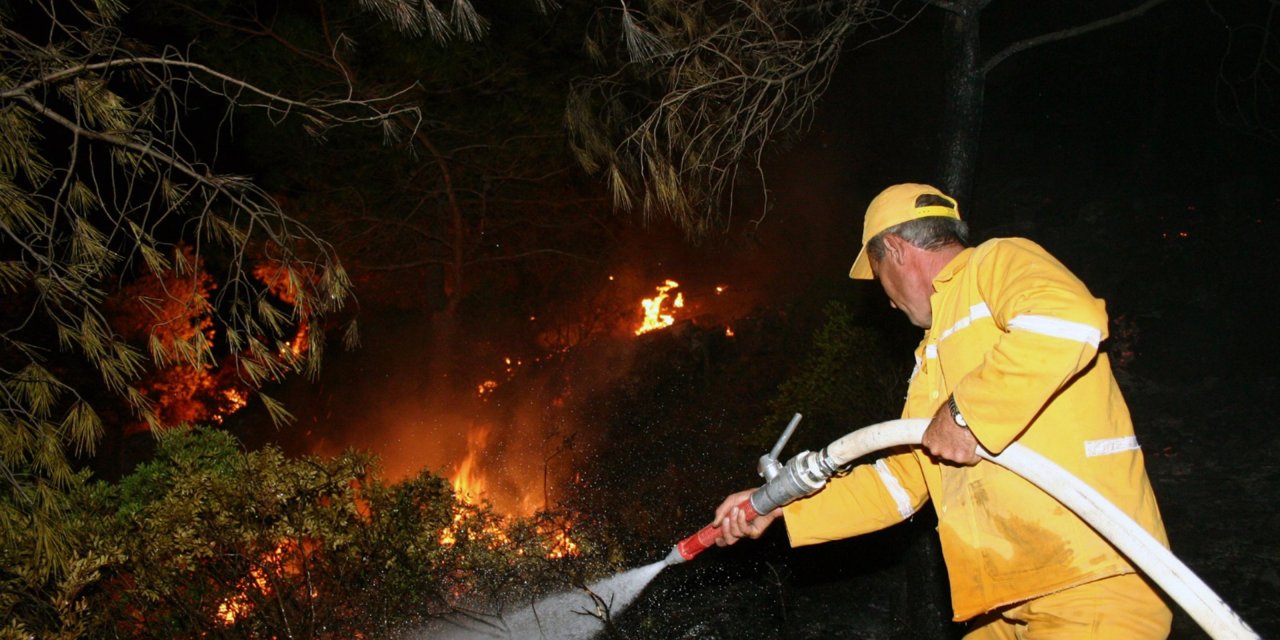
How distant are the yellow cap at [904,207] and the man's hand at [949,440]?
0.54 m

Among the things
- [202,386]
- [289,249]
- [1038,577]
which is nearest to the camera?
[1038,577]

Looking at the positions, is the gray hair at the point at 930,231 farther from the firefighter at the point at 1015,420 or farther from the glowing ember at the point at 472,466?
the glowing ember at the point at 472,466

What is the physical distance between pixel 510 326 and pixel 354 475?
29.5ft

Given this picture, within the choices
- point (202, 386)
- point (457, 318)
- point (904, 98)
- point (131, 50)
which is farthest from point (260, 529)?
point (202, 386)

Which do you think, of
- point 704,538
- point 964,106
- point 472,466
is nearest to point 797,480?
point 704,538

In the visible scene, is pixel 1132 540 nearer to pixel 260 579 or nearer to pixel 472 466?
pixel 260 579

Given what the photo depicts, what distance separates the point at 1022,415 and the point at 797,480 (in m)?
0.83

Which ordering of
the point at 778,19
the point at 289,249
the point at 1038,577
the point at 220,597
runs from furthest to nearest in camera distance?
the point at 778,19 → the point at 220,597 → the point at 289,249 → the point at 1038,577

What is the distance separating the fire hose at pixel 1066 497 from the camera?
198 centimetres

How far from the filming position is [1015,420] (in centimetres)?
217

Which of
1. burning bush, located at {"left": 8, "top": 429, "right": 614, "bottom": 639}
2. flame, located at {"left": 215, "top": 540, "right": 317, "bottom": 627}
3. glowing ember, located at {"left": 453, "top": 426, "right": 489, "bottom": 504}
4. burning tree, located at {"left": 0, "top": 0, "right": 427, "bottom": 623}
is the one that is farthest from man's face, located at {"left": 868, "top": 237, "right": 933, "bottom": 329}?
glowing ember, located at {"left": 453, "top": 426, "right": 489, "bottom": 504}

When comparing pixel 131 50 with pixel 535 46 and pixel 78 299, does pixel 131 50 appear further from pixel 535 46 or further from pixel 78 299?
pixel 535 46

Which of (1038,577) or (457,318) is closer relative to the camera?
(1038,577)

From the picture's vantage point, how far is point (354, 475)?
475 centimetres
